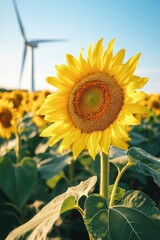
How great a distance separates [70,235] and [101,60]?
261cm

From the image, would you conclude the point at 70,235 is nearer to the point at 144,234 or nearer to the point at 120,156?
the point at 120,156

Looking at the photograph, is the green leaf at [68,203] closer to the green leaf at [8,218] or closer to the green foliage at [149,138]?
the green leaf at [8,218]

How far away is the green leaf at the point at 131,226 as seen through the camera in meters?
1.72

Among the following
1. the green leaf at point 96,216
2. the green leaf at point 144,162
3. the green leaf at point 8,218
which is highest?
the green leaf at point 144,162

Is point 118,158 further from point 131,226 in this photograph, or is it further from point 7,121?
point 7,121

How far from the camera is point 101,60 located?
7.35ft

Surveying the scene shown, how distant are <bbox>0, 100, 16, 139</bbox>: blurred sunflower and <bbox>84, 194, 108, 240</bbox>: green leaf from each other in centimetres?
381

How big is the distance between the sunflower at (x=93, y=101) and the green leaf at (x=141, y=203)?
0.96 feet

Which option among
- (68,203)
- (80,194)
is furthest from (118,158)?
(68,203)

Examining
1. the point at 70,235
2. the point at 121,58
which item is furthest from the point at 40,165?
the point at 121,58

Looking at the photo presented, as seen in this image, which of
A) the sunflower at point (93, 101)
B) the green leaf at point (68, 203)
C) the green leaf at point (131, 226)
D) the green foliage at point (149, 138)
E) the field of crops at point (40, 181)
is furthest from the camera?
the green foliage at point (149, 138)

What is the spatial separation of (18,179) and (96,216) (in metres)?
2.28

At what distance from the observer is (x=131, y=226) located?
175cm

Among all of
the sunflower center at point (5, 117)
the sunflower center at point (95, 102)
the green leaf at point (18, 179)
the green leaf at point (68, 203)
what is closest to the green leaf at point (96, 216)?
the green leaf at point (68, 203)
